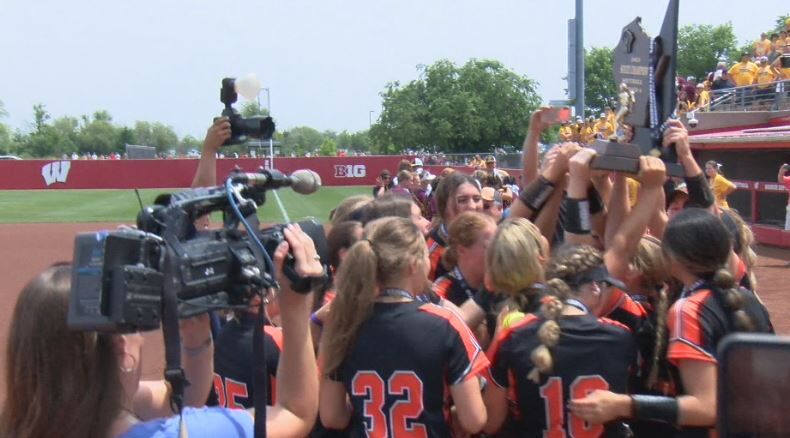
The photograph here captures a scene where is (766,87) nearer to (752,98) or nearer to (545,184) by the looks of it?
(752,98)

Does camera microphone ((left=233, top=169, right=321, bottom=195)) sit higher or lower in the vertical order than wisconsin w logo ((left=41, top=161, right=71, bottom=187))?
higher

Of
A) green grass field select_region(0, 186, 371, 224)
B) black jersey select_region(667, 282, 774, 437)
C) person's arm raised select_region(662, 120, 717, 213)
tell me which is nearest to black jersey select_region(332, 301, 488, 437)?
black jersey select_region(667, 282, 774, 437)

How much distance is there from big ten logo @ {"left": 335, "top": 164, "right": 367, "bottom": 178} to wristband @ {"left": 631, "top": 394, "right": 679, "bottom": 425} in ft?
140

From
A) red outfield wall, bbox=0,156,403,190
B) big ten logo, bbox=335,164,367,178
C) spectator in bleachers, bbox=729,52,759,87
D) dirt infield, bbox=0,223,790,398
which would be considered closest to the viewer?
dirt infield, bbox=0,223,790,398

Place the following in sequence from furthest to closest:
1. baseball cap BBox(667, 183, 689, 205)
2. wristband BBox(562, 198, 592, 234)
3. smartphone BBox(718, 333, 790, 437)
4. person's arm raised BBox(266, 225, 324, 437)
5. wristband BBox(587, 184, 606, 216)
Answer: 1. baseball cap BBox(667, 183, 689, 205)
2. wristband BBox(587, 184, 606, 216)
3. wristband BBox(562, 198, 592, 234)
4. person's arm raised BBox(266, 225, 324, 437)
5. smartphone BBox(718, 333, 790, 437)

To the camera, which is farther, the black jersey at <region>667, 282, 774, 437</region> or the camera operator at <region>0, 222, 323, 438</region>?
the black jersey at <region>667, 282, 774, 437</region>

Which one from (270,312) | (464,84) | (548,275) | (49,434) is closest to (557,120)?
(548,275)

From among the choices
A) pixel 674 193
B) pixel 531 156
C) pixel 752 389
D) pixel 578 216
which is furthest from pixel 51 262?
pixel 752 389

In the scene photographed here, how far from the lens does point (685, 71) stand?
309 feet

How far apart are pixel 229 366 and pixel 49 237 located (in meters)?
20.1

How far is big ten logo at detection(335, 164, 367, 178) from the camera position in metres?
45.6

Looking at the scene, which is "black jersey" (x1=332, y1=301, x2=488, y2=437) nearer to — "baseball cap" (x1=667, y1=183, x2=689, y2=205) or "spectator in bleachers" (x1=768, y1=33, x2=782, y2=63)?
"baseball cap" (x1=667, y1=183, x2=689, y2=205)

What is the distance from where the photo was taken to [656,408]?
3.09 meters

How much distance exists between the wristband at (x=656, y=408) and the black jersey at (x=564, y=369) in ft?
0.52
